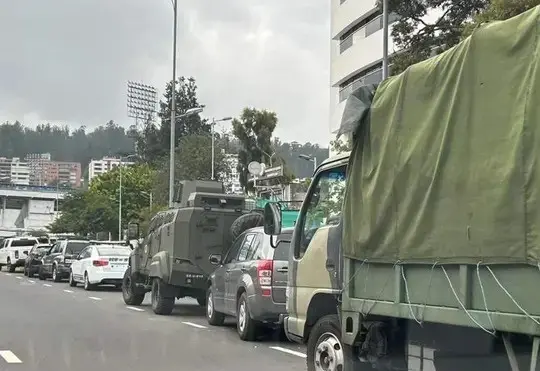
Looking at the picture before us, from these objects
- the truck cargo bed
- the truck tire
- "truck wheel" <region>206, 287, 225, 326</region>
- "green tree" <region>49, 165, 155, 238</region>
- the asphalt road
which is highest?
"green tree" <region>49, 165, 155, 238</region>

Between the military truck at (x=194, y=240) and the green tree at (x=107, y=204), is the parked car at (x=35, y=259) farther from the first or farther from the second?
the green tree at (x=107, y=204)

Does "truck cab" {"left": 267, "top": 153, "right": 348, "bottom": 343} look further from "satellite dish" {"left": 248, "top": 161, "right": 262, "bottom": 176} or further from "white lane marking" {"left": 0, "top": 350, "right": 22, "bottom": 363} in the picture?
"satellite dish" {"left": 248, "top": 161, "right": 262, "bottom": 176}

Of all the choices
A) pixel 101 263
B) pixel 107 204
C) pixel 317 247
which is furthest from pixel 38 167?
pixel 317 247

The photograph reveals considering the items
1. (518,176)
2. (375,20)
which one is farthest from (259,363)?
(375,20)

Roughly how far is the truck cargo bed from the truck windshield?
0.98m

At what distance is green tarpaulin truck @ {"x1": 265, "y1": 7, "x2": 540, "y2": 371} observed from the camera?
475cm

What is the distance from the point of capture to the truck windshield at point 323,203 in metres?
7.52

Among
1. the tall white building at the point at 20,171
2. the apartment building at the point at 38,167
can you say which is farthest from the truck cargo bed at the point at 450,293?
the tall white building at the point at 20,171

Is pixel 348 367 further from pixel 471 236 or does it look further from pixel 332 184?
pixel 471 236

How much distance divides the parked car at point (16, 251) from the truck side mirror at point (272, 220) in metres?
34.3

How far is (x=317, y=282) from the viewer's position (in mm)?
7676

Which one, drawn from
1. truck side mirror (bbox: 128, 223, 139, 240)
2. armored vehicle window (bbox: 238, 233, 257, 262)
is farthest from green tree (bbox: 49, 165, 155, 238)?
armored vehicle window (bbox: 238, 233, 257, 262)

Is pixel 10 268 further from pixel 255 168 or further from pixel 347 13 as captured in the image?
pixel 347 13

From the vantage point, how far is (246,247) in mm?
12906
